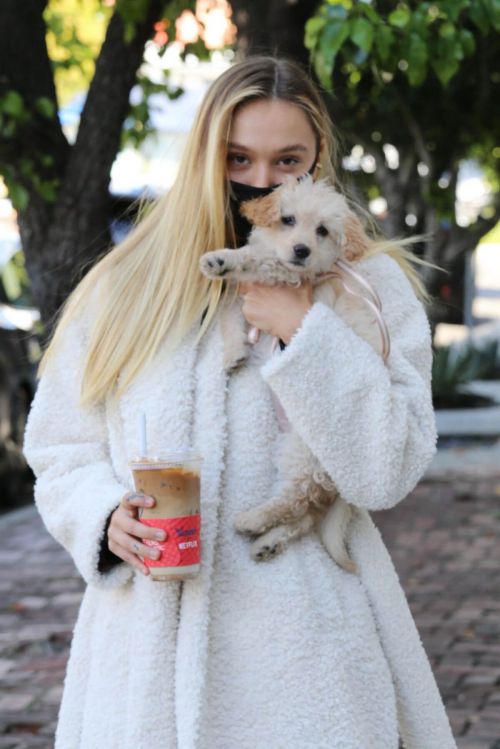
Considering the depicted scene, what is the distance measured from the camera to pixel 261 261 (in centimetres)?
257

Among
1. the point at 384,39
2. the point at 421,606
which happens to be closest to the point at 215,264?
the point at 384,39

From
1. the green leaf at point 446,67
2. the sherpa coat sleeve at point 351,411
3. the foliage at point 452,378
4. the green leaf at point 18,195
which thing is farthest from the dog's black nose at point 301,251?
the foliage at point 452,378

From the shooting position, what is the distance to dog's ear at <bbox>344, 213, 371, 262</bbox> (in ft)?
8.73

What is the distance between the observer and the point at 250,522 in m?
2.35

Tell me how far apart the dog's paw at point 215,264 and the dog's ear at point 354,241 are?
0.29 metres

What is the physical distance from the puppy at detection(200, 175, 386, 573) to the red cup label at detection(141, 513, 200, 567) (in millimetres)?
176

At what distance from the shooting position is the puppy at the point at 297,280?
7.91 ft

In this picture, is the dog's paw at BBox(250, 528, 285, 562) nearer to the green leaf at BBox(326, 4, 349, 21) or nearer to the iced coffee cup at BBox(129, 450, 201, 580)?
the iced coffee cup at BBox(129, 450, 201, 580)

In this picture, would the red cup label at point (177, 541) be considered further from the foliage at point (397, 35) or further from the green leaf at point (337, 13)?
the green leaf at point (337, 13)

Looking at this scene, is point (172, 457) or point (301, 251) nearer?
point (172, 457)

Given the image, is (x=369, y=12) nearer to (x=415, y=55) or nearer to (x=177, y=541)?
(x=415, y=55)

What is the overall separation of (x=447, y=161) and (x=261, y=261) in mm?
10994

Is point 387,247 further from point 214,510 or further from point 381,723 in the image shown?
point 381,723

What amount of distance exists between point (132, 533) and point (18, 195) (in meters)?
3.24
